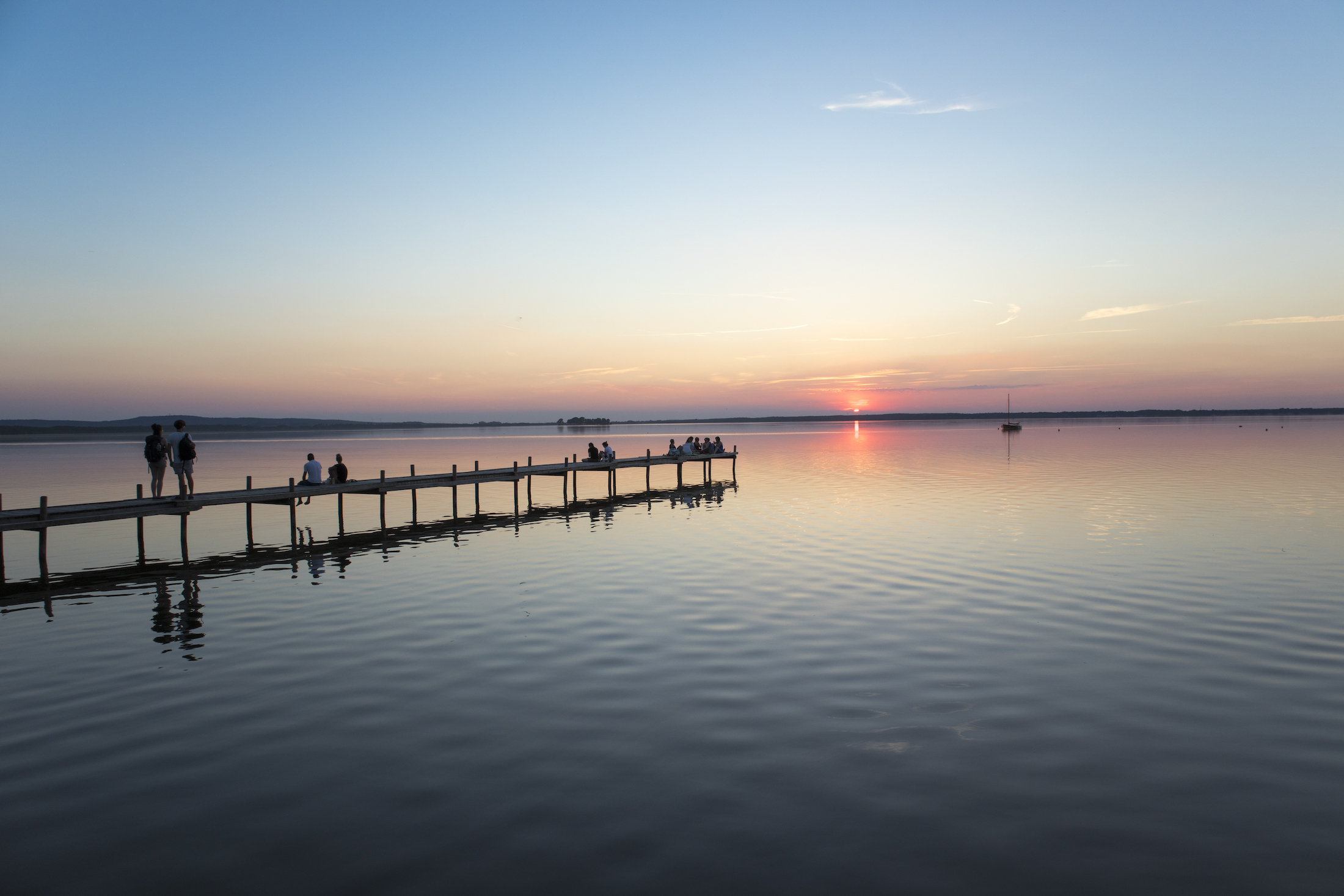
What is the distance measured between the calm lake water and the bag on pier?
136 inches

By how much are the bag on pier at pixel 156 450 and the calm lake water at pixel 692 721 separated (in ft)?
11.3

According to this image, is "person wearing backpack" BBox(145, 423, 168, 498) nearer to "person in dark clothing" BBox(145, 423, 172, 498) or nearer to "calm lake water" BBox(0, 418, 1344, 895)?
"person in dark clothing" BBox(145, 423, 172, 498)

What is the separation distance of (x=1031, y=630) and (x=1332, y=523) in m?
21.3

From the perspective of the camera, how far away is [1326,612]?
53.3ft

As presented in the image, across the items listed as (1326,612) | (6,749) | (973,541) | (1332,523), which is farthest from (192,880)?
(1332,523)

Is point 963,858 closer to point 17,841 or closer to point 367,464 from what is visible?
point 17,841

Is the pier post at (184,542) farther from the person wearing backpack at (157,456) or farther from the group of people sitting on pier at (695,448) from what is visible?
the group of people sitting on pier at (695,448)

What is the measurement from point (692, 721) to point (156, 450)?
78.5 ft

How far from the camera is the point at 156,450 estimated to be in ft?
88.7

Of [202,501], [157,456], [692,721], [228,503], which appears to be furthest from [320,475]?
[692,721]

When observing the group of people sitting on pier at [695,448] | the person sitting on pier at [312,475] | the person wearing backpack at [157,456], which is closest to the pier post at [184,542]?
the person wearing backpack at [157,456]

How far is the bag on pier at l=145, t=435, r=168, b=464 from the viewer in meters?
27.0

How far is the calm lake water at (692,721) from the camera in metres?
7.59

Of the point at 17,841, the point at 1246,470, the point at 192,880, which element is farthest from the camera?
the point at 1246,470
